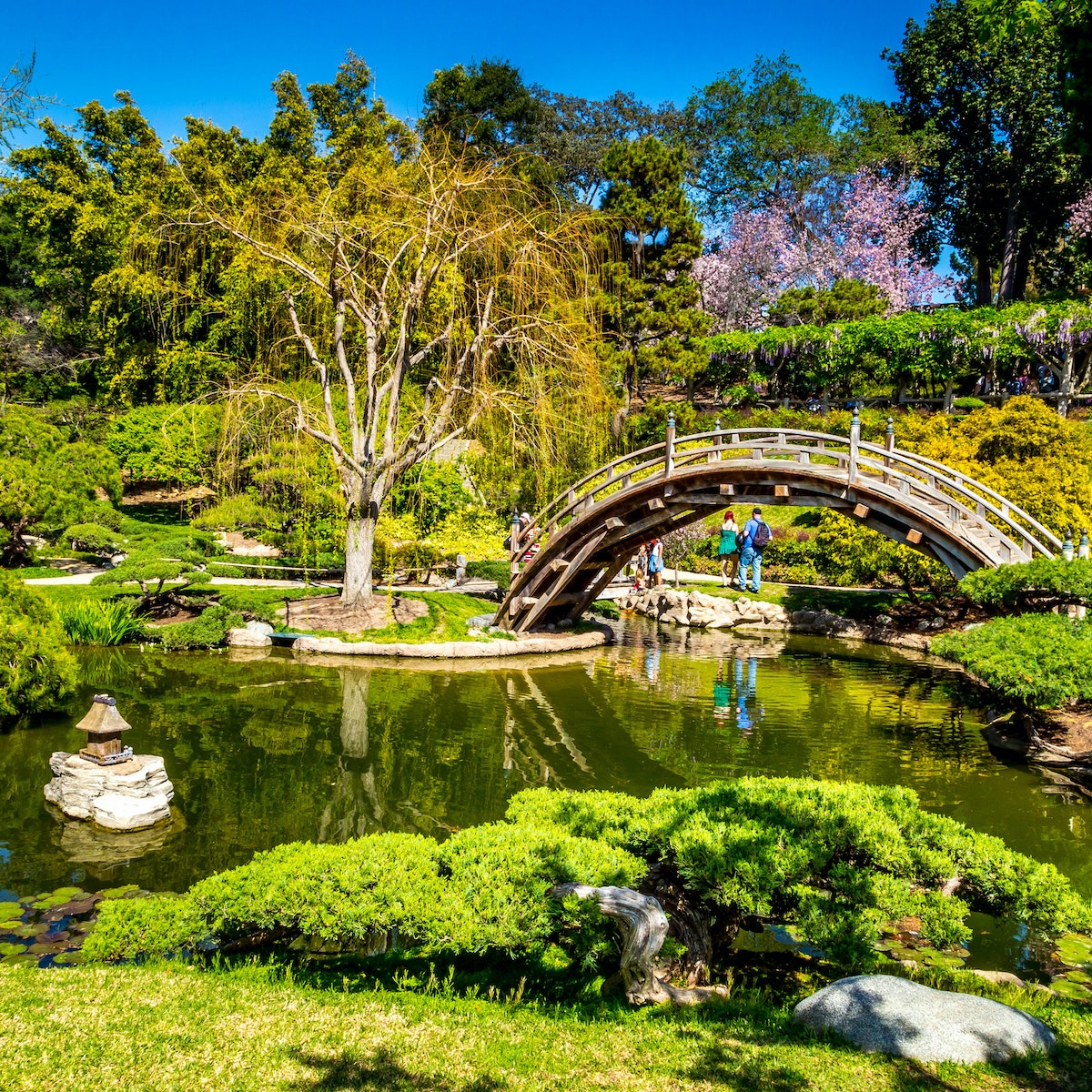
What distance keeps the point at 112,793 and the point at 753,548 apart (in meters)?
16.0

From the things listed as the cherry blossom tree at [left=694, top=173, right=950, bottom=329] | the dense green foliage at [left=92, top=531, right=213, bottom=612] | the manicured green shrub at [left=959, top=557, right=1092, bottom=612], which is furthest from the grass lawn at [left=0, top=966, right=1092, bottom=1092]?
the cherry blossom tree at [left=694, top=173, right=950, bottom=329]

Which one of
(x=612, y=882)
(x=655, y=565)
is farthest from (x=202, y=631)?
(x=612, y=882)

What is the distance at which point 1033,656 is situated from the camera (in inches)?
374

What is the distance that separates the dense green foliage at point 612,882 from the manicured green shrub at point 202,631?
10.5 meters

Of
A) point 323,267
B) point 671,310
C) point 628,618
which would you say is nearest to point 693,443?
point 671,310

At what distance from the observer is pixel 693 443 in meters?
27.0

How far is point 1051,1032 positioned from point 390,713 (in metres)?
9.29

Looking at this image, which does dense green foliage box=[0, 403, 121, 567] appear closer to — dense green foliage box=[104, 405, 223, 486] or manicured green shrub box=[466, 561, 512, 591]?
dense green foliage box=[104, 405, 223, 486]

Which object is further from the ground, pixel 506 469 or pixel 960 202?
pixel 960 202

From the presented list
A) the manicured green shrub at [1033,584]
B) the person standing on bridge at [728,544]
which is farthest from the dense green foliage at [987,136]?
the manicured green shrub at [1033,584]

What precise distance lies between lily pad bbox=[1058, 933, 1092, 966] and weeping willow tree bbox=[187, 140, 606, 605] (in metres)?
11.3

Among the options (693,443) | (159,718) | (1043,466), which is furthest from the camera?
(693,443)

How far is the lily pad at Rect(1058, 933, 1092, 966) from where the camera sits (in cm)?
582

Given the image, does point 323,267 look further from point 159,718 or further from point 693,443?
point 693,443
